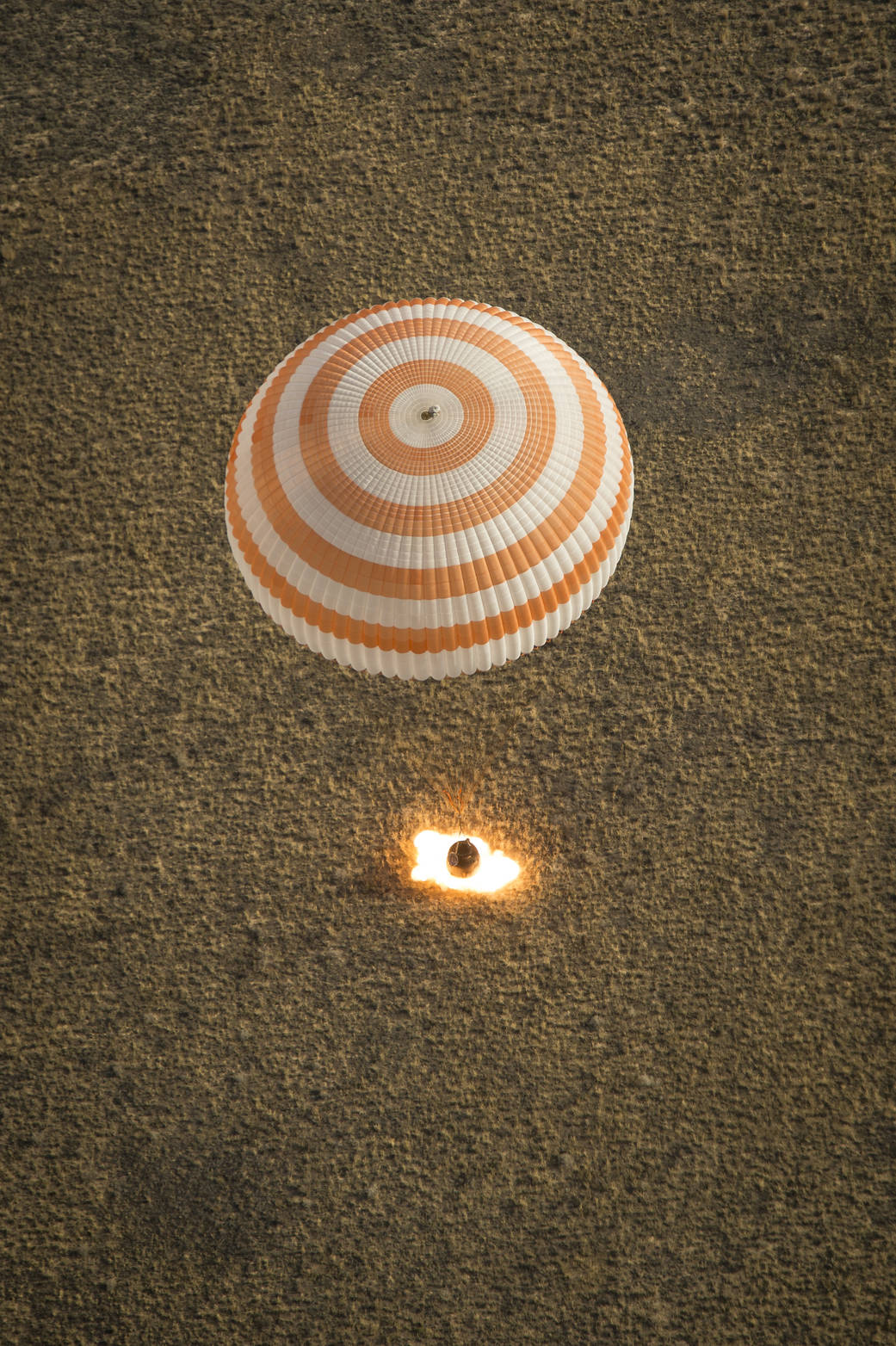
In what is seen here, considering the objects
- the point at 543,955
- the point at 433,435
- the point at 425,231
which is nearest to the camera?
the point at 433,435

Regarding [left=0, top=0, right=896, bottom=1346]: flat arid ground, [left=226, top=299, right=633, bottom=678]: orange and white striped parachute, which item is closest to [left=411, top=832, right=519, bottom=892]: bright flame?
[left=0, top=0, right=896, bottom=1346]: flat arid ground

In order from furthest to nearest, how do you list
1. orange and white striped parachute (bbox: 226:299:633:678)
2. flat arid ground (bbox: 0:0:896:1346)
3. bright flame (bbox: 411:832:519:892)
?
1. bright flame (bbox: 411:832:519:892)
2. flat arid ground (bbox: 0:0:896:1346)
3. orange and white striped parachute (bbox: 226:299:633:678)

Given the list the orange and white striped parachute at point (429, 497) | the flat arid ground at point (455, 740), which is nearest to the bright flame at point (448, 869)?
the flat arid ground at point (455, 740)

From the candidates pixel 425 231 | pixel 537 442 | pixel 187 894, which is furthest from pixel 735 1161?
pixel 425 231

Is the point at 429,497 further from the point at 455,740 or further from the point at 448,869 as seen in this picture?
the point at 448,869

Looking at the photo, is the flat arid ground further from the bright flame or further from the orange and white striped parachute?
the orange and white striped parachute

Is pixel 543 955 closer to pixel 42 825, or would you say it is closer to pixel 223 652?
pixel 223 652
